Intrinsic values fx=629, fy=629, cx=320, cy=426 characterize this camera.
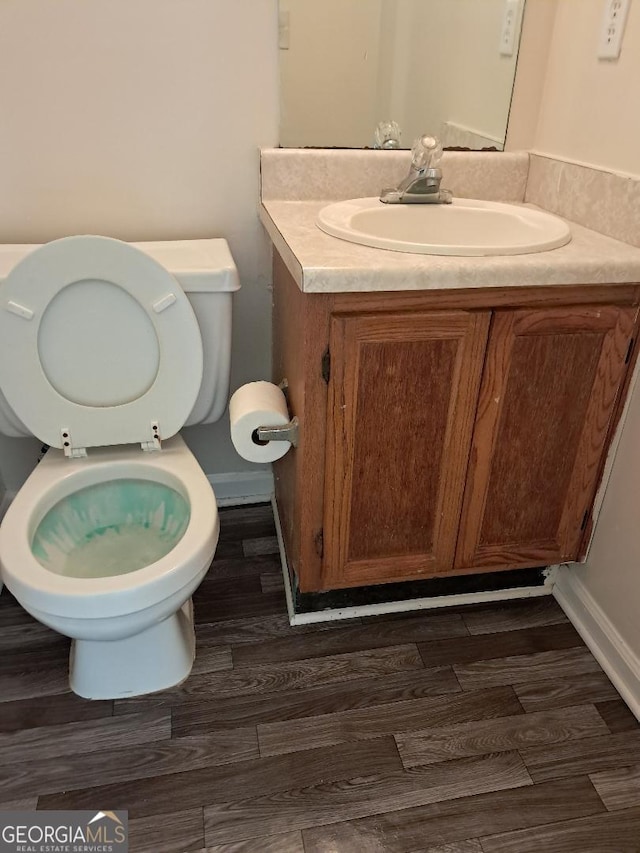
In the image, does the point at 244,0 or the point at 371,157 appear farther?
the point at 371,157

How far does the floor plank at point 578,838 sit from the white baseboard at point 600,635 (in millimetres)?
260

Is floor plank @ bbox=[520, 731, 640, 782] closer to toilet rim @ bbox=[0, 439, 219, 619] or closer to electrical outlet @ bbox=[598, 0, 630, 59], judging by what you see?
toilet rim @ bbox=[0, 439, 219, 619]

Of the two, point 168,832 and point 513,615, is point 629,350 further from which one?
point 168,832

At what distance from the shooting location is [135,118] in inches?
55.8

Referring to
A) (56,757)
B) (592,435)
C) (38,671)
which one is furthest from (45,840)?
(592,435)

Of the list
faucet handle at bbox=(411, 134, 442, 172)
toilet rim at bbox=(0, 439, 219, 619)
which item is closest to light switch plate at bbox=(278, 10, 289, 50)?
faucet handle at bbox=(411, 134, 442, 172)

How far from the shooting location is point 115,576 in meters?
1.13

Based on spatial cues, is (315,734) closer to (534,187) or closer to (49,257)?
(49,257)

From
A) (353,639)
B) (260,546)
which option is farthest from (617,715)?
(260,546)

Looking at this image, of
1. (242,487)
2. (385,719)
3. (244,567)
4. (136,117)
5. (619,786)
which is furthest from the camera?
(242,487)

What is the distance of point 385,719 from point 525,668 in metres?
0.36

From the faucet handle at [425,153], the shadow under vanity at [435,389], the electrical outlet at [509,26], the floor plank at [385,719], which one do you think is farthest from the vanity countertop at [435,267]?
the floor plank at [385,719]

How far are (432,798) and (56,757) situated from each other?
2.38ft

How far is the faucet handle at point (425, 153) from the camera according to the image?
1418 millimetres
